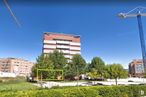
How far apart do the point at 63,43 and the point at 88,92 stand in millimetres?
76042

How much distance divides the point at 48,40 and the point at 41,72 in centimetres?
5064

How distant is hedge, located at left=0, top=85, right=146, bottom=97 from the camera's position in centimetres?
1158

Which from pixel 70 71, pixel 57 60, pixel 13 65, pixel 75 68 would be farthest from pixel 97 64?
pixel 13 65

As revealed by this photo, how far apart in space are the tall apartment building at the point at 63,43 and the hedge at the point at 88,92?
69.4 meters

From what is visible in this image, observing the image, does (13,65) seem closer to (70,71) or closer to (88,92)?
(70,71)

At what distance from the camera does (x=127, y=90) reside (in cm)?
1756

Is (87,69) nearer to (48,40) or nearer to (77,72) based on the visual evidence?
(77,72)

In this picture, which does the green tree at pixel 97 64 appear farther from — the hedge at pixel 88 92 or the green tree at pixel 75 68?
the hedge at pixel 88 92

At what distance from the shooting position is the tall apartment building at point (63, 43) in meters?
87.1

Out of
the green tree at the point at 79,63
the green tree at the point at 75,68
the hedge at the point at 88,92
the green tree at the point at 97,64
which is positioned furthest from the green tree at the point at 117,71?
the green tree at the point at 79,63

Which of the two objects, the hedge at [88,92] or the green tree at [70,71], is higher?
the green tree at [70,71]

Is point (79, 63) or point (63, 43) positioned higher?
point (63, 43)

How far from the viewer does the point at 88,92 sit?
14.6 m

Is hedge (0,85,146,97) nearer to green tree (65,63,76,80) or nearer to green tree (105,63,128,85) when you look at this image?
green tree (105,63,128,85)
